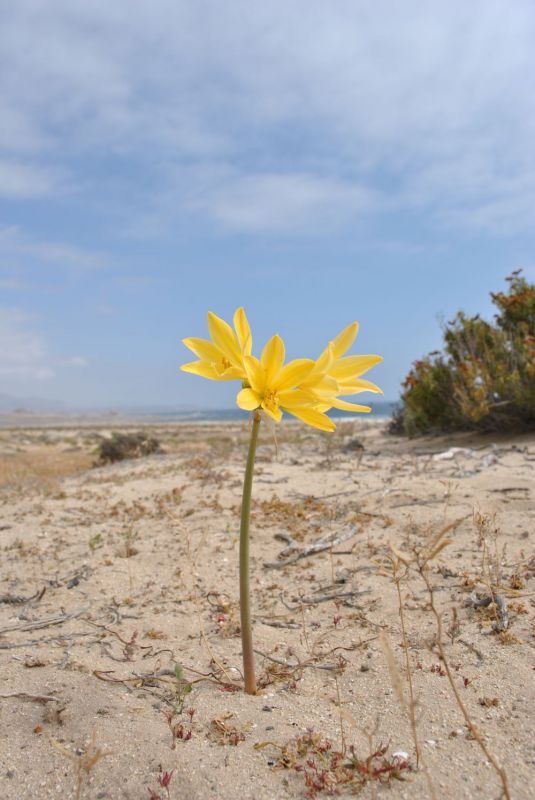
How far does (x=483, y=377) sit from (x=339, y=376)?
7.48 m

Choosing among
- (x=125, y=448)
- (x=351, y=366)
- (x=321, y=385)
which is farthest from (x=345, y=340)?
(x=125, y=448)

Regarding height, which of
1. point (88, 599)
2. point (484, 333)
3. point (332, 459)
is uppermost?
point (484, 333)

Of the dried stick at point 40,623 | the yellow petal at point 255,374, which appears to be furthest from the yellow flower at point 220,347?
the dried stick at point 40,623

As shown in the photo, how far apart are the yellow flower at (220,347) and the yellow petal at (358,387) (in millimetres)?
371

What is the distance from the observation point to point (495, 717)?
6.73 ft

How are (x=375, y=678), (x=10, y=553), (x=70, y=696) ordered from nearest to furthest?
1. (x=70, y=696)
2. (x=375, y=678)
3. (x=10, y=553)

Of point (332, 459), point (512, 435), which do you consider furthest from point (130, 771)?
point (512, 435)

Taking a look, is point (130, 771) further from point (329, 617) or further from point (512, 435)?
point (512, 435)

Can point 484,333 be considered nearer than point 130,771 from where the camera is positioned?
No

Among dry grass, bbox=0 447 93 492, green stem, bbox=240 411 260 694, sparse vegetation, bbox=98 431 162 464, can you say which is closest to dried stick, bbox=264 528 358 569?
green stem, bbox=240 411 260 694

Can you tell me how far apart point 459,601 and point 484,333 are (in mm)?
7852

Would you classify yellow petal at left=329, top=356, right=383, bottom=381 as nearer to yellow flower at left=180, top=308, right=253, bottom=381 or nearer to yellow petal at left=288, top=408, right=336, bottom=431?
yellow petal at left=288, top=408, right=336, bottom=431

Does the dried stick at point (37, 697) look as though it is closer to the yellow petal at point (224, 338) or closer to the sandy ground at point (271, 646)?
the sandy ground at point (271, 646)

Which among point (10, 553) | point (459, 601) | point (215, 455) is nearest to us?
point (459, 601)
